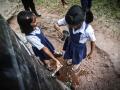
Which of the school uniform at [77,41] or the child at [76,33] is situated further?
the school uniform at [77,41]

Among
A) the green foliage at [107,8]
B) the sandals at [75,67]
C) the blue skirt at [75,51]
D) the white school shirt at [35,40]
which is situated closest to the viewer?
the white school shirt at [35,40]

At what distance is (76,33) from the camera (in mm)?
3740

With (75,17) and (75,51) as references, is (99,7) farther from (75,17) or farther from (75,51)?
(75,17)

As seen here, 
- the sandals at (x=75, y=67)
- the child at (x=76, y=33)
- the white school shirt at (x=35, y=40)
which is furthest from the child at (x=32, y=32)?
the sandals at (x=75, y=67)

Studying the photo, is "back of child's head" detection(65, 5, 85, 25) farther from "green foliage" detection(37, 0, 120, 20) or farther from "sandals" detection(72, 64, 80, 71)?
"green foliage" detection(37, 0, 120, 20)

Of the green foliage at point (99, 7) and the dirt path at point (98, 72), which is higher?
the green foliage at point (99, 7)

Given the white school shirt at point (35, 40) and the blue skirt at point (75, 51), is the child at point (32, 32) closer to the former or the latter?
the white school shirt at point (35, 40)

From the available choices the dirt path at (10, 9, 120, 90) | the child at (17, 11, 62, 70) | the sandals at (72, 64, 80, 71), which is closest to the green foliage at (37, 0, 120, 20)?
the dirt path at (10, 9, 120, 90)

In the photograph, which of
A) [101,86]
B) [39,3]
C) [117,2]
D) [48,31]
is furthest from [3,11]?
[101,86]

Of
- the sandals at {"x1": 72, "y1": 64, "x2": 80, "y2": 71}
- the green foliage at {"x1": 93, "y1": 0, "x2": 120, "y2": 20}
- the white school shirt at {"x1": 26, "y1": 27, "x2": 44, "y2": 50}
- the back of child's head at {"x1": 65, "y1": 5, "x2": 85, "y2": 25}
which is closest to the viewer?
the back of child's head at {"x1": 65, "y1": 5, "x2": 85, "y2": 25}

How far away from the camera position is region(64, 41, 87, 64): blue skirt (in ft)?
13.0

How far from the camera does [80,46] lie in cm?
393

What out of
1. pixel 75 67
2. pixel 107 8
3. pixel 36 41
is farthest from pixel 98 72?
pixel 107 8

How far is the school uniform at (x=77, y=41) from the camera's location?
3.66 meters
